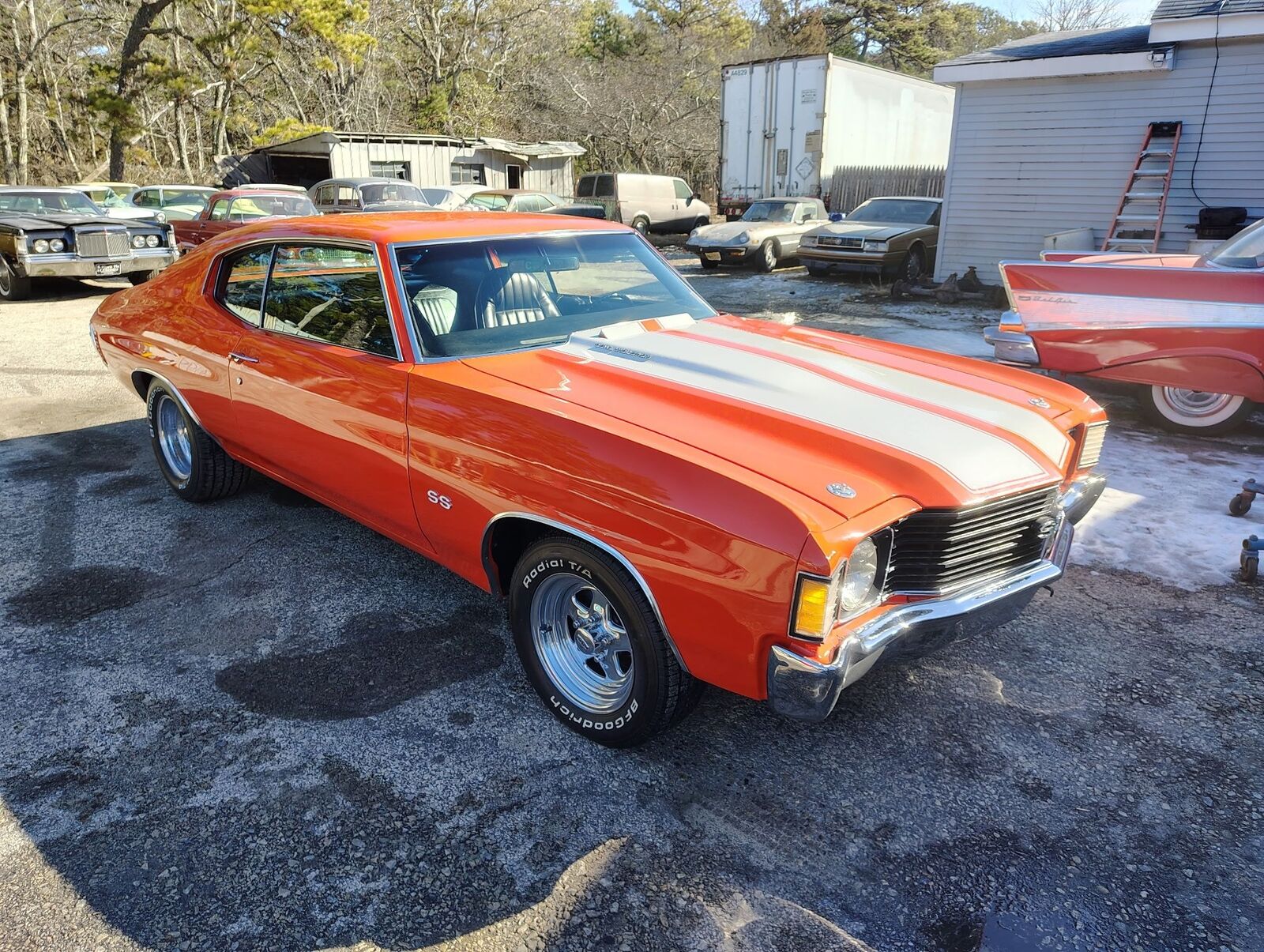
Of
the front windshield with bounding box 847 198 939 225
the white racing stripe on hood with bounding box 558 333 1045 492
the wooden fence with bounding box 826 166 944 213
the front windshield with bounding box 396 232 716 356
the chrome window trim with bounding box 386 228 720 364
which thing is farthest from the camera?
the wooden fence with bounding box 826 166 944 213

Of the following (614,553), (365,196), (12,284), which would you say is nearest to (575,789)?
(614,553)

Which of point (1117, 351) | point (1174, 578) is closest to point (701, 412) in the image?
point (1174, 578)

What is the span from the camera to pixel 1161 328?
5848 mm

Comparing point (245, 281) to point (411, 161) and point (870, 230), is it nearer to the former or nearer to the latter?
point (870, 230)

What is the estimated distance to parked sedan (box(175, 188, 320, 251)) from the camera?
47.9 feet

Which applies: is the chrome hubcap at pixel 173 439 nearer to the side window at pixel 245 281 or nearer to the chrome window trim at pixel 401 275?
the side window at pixel 245 281

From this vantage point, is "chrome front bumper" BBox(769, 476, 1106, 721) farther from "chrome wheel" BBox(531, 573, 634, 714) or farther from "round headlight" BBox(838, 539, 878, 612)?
"chrome wheel" BBox(531, 573, 634, 714)

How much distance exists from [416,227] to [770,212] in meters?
14.9

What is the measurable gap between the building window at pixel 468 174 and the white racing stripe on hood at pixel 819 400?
2671 cm

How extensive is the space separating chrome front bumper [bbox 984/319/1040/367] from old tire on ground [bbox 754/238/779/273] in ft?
34.7

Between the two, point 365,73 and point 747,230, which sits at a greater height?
point 365,73

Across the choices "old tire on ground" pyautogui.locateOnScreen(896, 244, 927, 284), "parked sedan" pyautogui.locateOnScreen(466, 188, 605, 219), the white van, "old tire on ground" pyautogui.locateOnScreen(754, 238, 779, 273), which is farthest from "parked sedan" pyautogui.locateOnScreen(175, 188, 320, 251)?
"old tire on ground" pyautogui.locateOnScreen(896, 244, 927, 284)

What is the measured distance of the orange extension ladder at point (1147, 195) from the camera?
35.1ft

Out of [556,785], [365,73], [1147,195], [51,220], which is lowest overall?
[556,785]
